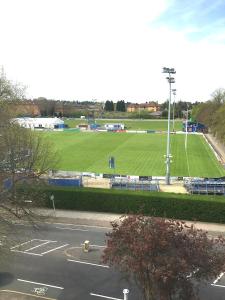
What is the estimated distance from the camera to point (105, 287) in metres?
21.5

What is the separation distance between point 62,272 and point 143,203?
10605 millimetres

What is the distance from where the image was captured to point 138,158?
64.9 metres

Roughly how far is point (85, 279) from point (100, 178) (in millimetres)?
25187

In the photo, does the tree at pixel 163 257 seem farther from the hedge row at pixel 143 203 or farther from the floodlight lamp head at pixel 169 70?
the floodlight lamp head at pixel 169 70

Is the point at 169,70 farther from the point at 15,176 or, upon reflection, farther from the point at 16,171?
the point at 15,176

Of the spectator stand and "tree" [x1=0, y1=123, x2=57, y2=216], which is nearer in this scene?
"tree" [x1=0, y1=123, x2=57, y2=216]

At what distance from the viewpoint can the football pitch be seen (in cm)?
5469

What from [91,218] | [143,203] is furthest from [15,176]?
[143,203]

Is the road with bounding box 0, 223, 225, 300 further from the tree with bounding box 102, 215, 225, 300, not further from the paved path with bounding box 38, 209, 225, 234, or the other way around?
the tree with bounding box 102, 215, 225, 300

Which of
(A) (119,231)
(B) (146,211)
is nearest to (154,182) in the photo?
(B) (146,211)

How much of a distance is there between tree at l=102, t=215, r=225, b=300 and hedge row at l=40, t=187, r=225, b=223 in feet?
48.2

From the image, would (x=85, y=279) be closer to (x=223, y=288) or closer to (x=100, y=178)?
(x=223, y=288)

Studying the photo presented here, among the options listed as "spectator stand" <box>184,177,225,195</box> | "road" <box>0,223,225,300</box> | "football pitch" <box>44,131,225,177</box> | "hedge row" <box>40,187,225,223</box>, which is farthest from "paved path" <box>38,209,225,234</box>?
"football pitch" <box>44,131,225,177</box>

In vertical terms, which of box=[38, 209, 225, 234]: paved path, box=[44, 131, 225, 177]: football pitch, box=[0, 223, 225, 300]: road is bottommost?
box=[0, 223, 225, 300]: road
